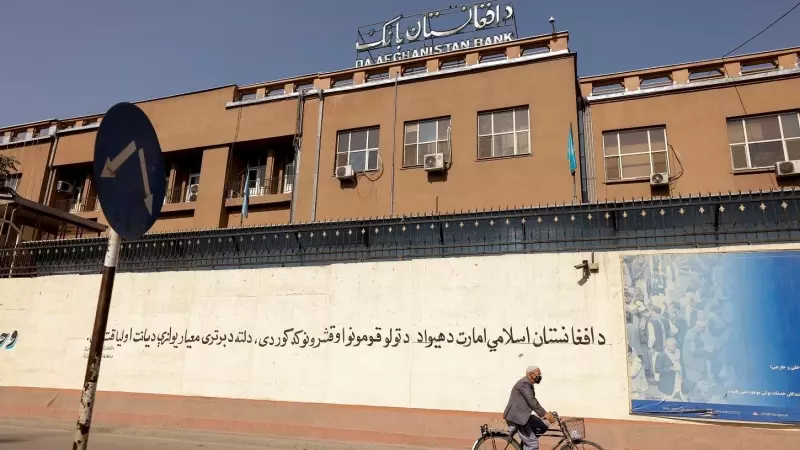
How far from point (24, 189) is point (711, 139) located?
2252 centimetres

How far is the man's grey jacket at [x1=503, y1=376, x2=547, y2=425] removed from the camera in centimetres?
564

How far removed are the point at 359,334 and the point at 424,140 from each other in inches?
262

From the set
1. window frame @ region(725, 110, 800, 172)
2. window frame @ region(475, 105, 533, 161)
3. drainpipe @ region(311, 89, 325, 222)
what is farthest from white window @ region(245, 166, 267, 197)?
window frame @ region(725, 110, 800, 172)

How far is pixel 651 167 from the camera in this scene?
44.2 ft

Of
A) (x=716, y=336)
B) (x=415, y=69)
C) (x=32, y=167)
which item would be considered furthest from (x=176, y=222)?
(x=716, y=336)

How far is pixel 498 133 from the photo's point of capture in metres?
13.5

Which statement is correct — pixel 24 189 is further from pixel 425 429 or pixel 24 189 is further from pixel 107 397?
pixel 425 429

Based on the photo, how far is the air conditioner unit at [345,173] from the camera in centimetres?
1423

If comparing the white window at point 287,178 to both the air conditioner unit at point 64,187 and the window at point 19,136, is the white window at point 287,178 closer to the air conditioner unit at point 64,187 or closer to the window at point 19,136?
the air conditioner unit at point 64,187

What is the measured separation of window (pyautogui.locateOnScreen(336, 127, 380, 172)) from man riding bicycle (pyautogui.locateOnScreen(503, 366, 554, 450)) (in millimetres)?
9488

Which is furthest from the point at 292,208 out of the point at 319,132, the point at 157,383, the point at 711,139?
the point at 711,139

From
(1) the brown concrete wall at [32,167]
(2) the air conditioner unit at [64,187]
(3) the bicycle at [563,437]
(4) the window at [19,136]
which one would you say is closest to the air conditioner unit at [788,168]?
(3) the bicycle at [563,437]

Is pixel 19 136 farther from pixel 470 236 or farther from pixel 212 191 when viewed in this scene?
pixel 470 236

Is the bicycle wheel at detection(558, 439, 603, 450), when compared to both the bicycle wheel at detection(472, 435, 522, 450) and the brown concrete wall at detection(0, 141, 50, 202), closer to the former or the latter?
the bicycle wheel at detection(472, 435, 522, 450)
